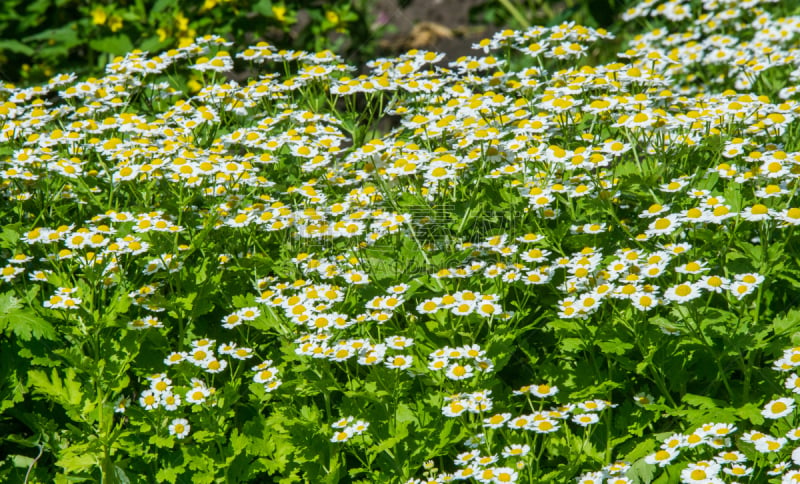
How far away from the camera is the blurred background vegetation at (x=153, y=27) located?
5.91 meters

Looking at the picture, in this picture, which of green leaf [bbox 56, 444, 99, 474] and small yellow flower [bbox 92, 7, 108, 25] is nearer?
green leaf [bbox 56, 444, 99, 474]

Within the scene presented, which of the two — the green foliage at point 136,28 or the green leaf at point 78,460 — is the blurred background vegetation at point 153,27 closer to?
the green foliage at point 136,28

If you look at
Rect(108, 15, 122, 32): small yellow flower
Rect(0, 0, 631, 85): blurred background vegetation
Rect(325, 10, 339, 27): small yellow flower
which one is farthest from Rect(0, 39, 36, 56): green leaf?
Rect(325, 10, 339, 27): small yellow flower

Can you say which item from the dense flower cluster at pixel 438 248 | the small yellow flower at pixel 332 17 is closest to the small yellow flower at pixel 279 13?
the small yellow flower at pixel 332 17

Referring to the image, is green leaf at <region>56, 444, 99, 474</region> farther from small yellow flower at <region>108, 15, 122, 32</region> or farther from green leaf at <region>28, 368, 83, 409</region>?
small yellow flower at <region>108, 15, 122, 32</region>

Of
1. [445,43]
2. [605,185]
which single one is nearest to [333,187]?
[605,185]

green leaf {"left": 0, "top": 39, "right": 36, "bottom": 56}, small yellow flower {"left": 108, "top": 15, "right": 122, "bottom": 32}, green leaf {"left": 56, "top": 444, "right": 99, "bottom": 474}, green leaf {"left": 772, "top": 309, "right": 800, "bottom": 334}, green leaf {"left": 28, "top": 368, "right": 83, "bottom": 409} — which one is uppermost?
small yellow flower {"left": 108, "top": 15, "right": 122, "bottom": 32}

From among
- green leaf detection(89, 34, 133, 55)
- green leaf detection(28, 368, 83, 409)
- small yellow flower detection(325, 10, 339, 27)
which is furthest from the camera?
small yellow flower detection(325, 10, 339, 27)

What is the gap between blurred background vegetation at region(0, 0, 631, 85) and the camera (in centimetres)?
591

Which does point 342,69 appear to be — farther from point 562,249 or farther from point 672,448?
point 672,448

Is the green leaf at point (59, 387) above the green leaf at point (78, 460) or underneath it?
above

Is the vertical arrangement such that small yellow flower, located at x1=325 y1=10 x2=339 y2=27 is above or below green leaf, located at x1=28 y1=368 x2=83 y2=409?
above

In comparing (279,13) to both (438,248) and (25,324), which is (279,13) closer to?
(438,248)

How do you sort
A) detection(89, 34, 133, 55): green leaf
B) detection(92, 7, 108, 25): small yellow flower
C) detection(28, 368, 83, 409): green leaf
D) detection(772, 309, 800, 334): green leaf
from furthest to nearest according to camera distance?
detection(92, 7, 108, 25): small yellow flower → detection(89, 34, 133, 55): green leaf → detection(28, 368, 83, 409): green leaf → detection(772, 309, 800, 334): green leaf
